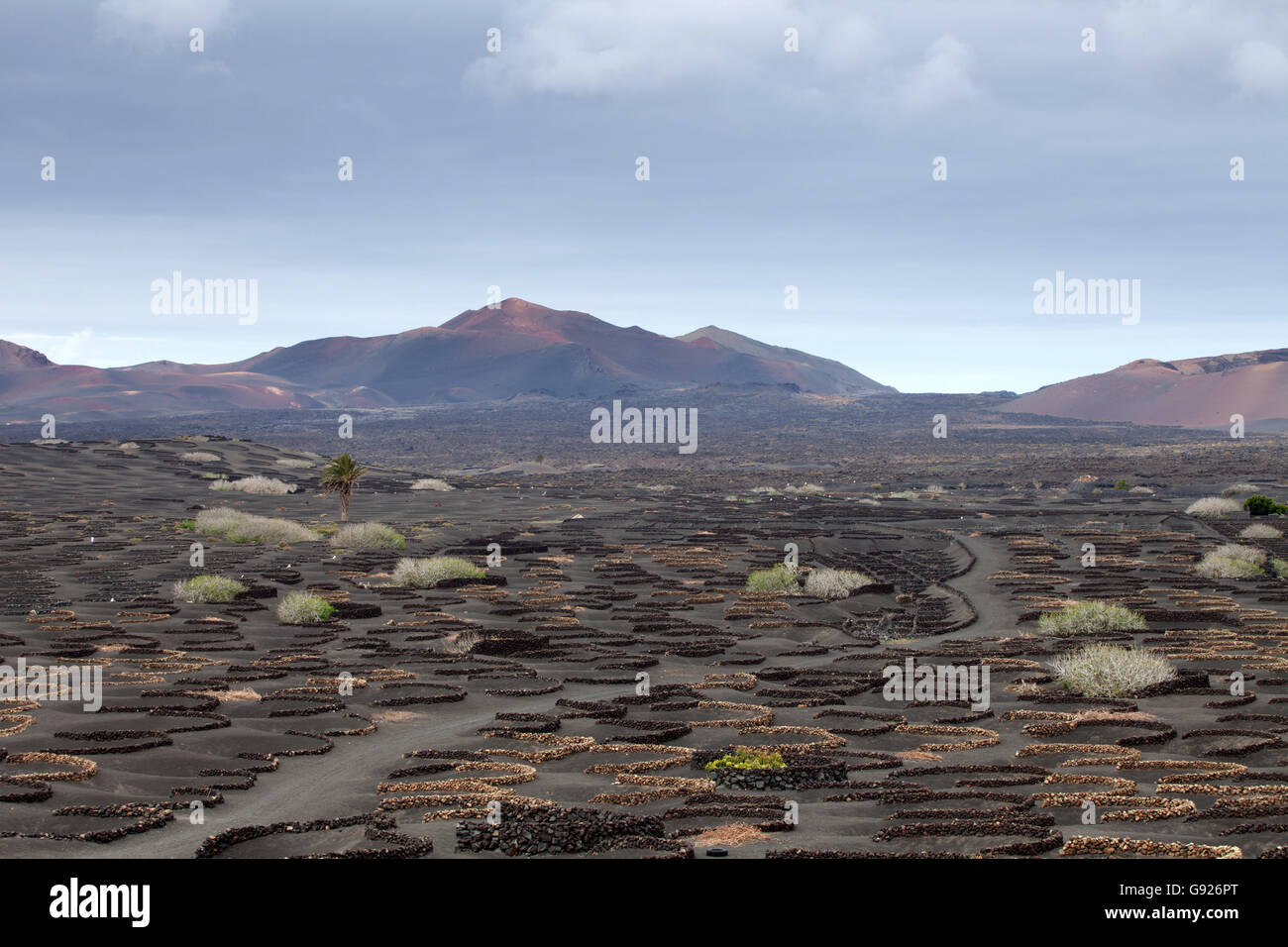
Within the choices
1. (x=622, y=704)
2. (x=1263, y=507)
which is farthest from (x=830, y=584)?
(x=1263, y=507)

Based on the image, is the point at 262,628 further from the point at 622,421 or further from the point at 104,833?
the point at 622,421

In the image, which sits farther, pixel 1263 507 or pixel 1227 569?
pixel 1263 507

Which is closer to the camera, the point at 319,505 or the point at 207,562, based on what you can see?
the point at 207,562

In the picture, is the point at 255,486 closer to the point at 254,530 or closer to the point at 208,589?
the point at 254,530

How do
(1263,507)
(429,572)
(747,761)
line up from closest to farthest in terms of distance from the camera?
(747,761), (429,572), (1263,507)
